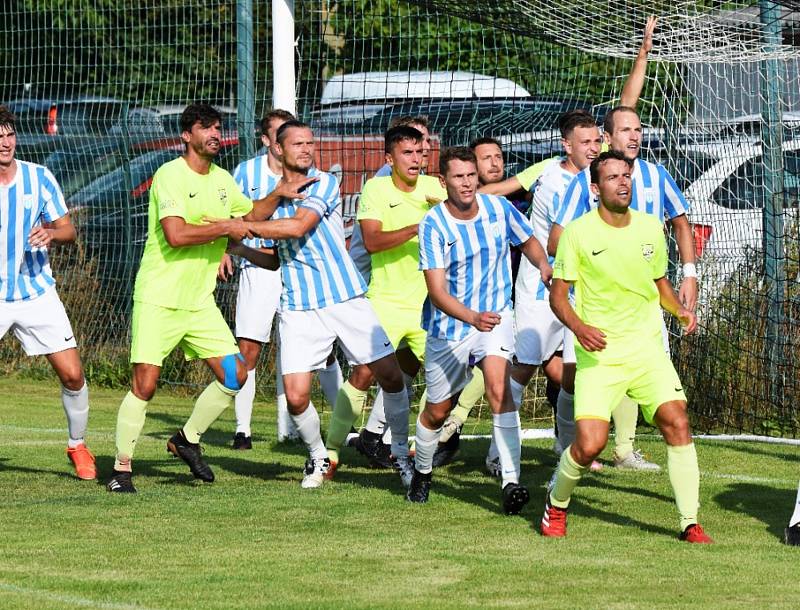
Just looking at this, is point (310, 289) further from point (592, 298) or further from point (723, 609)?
point (723, 609)

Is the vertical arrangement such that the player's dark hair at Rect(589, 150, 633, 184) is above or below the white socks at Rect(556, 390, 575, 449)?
above

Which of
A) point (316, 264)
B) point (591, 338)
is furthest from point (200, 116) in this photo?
point (591, 338)

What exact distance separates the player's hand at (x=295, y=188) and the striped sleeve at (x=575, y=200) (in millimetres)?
1417

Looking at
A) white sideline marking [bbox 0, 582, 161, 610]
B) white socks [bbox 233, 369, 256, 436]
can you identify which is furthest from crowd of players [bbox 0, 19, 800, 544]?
white sideline marking [bbox 0, 582, 161, 610]

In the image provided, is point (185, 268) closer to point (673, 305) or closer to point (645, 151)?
point (673, 305)

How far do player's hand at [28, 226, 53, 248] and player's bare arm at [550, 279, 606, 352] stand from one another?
9.96ft

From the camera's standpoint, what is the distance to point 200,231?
27.8 ft

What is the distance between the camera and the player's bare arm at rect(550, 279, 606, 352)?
7.09m

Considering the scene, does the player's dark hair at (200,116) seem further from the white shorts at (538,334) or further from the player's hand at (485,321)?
the white shorts at (538,334)

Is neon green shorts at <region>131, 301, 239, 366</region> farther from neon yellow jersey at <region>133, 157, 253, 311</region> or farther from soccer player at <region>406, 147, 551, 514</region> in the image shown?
soccer player at <region>406, 147, 551, 514</region>

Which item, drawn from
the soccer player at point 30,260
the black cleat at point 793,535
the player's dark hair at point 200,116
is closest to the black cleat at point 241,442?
the soccer player at point 30,260

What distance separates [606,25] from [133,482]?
15.3ft

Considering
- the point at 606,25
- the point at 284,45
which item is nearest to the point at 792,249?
the point at 606,25

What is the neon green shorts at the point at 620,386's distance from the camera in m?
7.11
